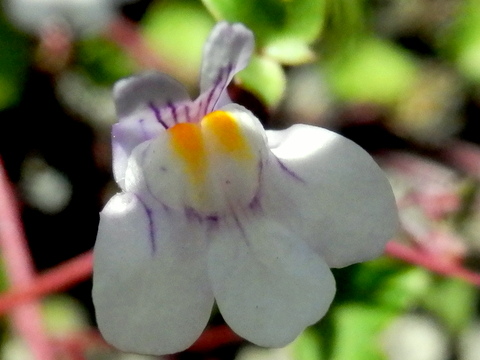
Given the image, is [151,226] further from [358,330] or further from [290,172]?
[358,330]

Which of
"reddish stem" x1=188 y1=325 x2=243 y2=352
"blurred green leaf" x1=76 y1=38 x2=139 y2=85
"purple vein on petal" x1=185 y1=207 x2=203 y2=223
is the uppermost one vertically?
"purple vein on petal" x1=185 y1=207 x2=203 y2=223

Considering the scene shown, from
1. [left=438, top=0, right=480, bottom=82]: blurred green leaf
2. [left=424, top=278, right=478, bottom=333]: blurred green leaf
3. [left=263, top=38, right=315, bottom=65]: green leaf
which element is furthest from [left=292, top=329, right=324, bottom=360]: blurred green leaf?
[left=438, top=0, right=480, bottom=82]: blurred green leaf

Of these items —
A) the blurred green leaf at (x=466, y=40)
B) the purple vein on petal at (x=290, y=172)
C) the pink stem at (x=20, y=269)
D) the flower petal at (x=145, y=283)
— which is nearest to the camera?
the flower petal at (x=145, y=283)

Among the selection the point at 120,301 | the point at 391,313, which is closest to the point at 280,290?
the point at 120,301

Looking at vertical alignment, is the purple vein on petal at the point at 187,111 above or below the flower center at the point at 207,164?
above

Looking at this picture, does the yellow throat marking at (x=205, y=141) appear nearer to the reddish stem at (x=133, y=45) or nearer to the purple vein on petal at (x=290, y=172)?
the purple vein on petal at (x=290, y=172)

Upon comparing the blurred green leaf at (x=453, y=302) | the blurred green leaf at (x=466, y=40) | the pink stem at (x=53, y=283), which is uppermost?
the blurred green leaf at (x=466, y=40)

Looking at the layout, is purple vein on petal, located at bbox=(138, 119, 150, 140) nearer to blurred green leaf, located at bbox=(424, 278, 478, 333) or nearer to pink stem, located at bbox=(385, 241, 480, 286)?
pink stem, located at bbox=(385, 241, 480, 286)

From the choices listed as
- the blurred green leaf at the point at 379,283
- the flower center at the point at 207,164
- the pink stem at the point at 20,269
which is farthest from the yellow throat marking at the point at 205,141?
the pink stem at the point at 20,269
